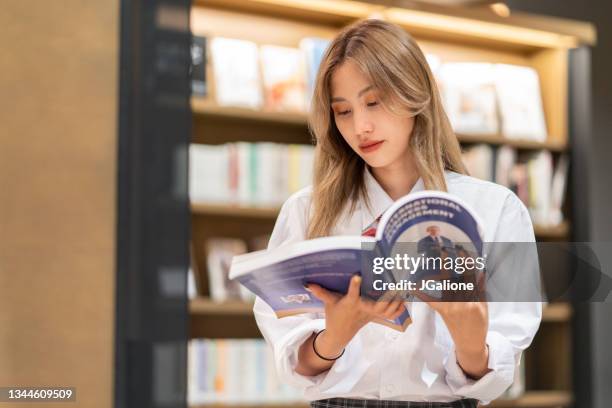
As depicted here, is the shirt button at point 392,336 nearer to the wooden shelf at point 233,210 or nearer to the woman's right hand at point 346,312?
the woman's right hand at point 346,312

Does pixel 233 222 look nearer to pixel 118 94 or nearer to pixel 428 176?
pixel 118 94

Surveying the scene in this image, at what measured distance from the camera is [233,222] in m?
2.88

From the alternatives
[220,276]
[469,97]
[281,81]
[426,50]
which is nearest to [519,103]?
[469,97]

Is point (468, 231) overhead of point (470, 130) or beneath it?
beneath

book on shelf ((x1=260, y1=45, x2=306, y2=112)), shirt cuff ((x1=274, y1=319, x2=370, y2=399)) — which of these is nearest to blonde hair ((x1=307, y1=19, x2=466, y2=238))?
shirt cuff ((x1=274, y1=319, x2=370, y2=399))

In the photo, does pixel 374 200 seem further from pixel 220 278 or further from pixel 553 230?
pixel 553 230

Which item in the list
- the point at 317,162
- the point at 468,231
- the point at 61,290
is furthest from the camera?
the point at 61,290

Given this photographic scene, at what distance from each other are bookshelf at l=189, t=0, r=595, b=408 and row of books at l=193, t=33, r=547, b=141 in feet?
0.16

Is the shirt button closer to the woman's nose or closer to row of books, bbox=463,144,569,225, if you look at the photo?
the woman's nose

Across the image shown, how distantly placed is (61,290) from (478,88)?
6.19 ft

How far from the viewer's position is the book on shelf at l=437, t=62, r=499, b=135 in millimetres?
3047

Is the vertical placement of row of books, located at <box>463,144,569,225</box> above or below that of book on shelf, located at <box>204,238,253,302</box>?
above

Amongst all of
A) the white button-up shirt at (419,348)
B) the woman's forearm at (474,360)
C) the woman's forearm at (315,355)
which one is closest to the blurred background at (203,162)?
the white button-up shirt at (419,348)

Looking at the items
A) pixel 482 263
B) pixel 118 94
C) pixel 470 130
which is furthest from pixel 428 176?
pixel 470 130
